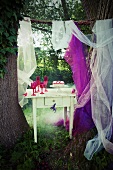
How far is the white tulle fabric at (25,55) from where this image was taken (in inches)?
106

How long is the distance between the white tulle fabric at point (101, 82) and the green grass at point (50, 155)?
0.12m

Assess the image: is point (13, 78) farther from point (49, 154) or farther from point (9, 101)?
point (49, 154)

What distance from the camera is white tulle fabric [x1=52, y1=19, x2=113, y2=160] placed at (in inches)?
92.5

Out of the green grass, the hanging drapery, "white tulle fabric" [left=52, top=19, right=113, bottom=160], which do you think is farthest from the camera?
the hanging drapery

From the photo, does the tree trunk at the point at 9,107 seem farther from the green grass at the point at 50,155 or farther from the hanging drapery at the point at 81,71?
the hanging drapery at the point at 81,71

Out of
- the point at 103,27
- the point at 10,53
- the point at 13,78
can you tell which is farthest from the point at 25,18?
the point at 103,27

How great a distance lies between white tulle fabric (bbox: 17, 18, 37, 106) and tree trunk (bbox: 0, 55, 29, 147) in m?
0.07

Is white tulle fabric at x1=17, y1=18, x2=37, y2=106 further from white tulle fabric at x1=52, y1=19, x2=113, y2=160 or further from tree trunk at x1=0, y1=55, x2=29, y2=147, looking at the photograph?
white tulle fabric at x1=52, y1=19, x2=113, y2=160

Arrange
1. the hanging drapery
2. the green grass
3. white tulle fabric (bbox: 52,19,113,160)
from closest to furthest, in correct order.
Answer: white tulle fabric (bbox: 52,19,113,160)
the green grass
the hanging drapery

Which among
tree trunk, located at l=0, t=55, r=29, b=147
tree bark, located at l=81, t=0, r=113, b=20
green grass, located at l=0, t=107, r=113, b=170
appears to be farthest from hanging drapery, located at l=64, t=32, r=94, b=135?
tree trunk, located at l=0, t=55, r=29, b=147

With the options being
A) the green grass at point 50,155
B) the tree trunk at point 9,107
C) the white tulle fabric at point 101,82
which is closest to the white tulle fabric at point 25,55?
the tree trunk at point 9,107

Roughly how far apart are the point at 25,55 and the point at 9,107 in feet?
2.37

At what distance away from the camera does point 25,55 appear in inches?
107

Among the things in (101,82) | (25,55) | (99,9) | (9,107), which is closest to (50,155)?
(9,107)
